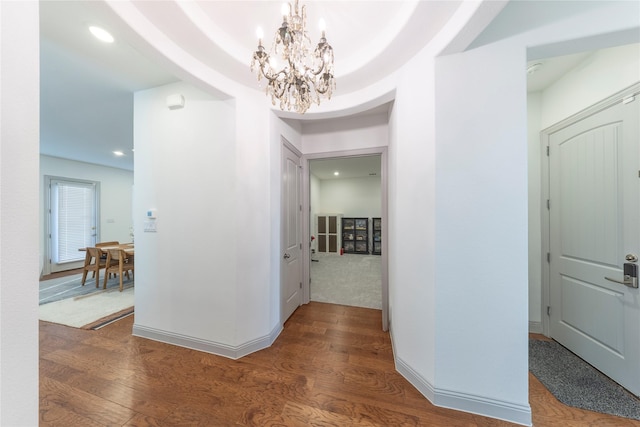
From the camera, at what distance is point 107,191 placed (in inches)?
239

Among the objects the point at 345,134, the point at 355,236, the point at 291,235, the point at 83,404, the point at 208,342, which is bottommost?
the point at 83,404

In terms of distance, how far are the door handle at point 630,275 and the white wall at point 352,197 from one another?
5.50 metres

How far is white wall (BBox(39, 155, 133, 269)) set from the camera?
5.02 meters

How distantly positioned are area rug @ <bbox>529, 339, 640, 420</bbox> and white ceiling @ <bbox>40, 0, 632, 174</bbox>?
2.62 metres

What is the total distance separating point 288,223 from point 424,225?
1.61 meters

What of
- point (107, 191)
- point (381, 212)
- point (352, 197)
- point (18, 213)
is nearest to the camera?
point (18, 213)

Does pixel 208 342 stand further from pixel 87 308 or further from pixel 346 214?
pixel 346 214

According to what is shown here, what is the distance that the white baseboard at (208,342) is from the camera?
2072mm

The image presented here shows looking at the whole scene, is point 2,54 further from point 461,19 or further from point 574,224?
point 574,224

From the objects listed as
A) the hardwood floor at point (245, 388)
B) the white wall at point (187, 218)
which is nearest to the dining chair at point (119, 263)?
the hardwood floor at point (245, 388)

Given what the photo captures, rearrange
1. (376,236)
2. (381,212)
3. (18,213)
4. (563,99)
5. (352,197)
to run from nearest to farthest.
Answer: (18,213)
(563,99)
(381,212)
(376,236)
(352,197)

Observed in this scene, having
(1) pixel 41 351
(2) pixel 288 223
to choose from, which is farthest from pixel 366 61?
(1) pixel 41 351

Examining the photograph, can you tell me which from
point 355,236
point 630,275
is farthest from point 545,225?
point 355,236

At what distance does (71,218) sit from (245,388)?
678 cm
